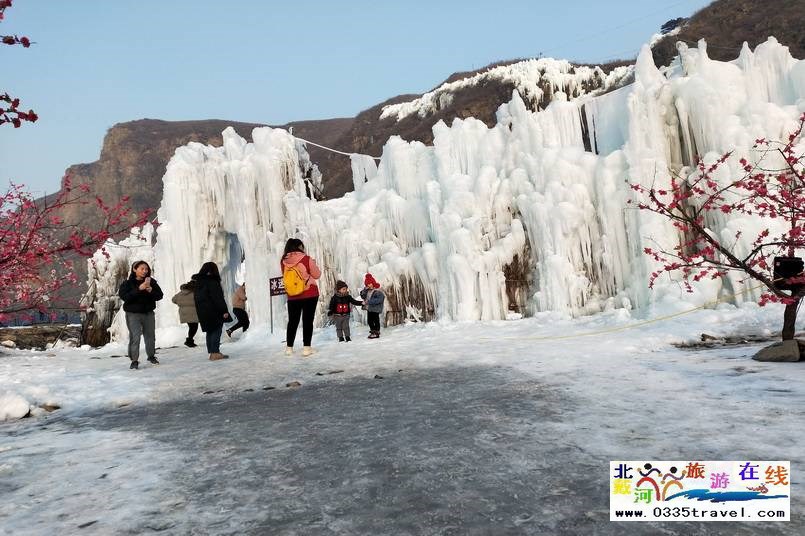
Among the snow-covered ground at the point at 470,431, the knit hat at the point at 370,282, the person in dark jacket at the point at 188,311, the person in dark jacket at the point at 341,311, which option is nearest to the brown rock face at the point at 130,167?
the person in dark jacket at the point at 188,311

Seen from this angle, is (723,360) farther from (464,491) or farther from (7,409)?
(7,409)

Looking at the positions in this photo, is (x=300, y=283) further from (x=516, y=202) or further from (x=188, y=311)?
(x=516, y=202)

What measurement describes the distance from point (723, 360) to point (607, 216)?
6539 millimetres

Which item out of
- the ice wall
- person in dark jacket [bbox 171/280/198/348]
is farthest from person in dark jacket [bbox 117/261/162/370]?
the ice wall

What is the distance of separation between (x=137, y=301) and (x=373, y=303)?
5420 mm

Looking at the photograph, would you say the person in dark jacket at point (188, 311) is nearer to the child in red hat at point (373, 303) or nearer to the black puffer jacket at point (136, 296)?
the child in red hat at point (373, 303)

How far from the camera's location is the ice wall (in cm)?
1145

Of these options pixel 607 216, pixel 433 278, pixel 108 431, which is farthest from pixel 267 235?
pixel 108 431

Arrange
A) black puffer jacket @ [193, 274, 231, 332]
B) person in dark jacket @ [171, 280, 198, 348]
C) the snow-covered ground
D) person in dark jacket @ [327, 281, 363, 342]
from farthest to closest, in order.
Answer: person in dark jacket @ [171, 280, 198, 348] < person in dark jacket @ [327, 281, 363, 342] < black puffer jacket @ [193, 274, 231, 332] < the snow-covered ground

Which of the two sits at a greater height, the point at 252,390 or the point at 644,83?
the point at 644,83

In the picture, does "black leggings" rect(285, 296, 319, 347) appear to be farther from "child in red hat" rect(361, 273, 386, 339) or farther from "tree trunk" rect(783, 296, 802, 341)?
"tree trunk" rect(783, 296, 802, 341)

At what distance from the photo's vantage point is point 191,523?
2.25 metres

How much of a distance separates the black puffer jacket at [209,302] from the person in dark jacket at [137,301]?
70 cm

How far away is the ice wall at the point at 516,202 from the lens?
11.5 meters
